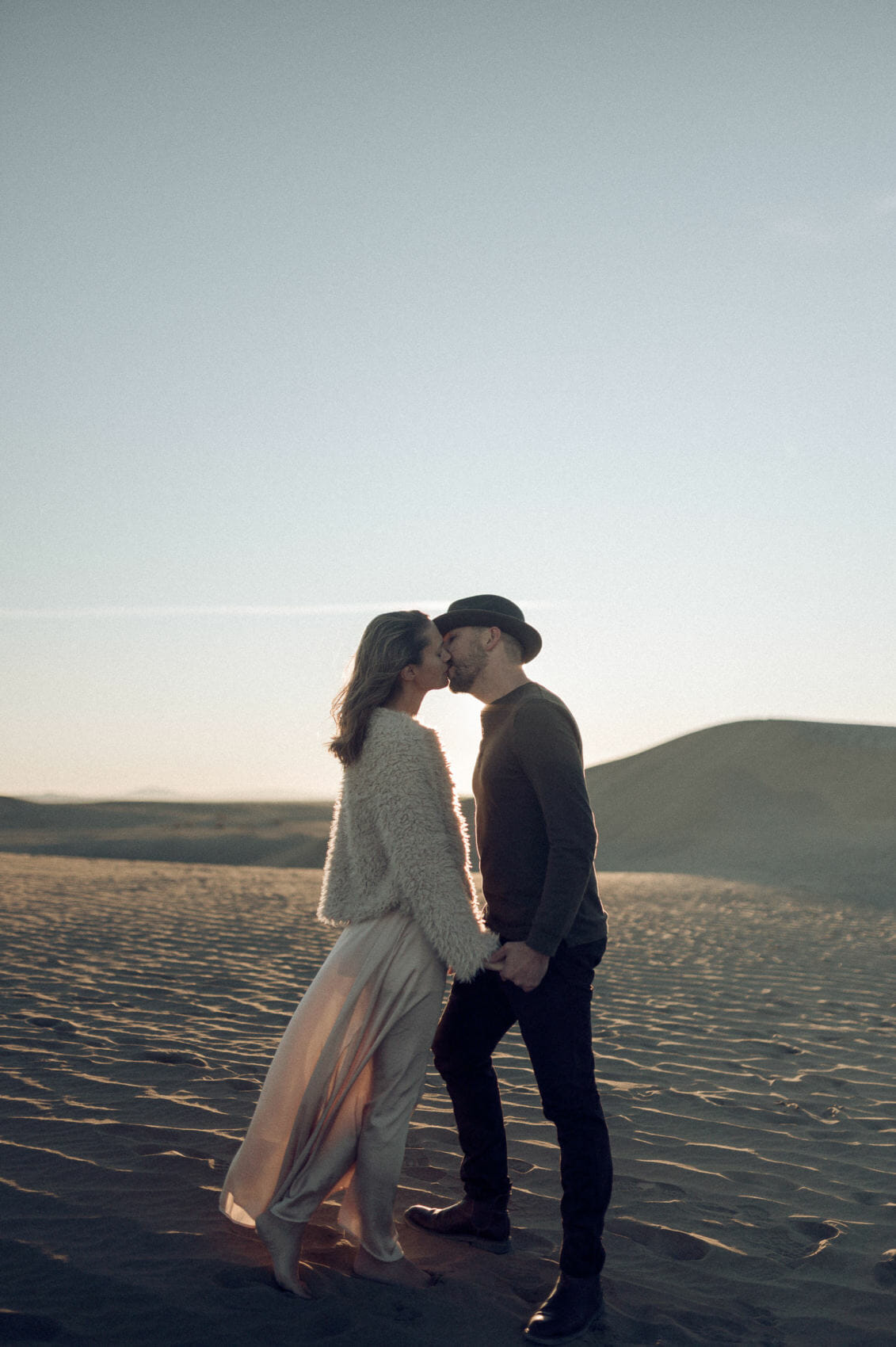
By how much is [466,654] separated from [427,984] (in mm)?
1164

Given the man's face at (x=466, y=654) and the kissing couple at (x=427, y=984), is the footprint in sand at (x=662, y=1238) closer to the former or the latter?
the kissing couple at (x=427, y=984)

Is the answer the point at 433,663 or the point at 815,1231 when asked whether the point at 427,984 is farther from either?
the point at 815,1231

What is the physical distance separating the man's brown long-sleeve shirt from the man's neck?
0.05 metres

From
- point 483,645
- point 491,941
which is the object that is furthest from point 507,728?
point 491,941

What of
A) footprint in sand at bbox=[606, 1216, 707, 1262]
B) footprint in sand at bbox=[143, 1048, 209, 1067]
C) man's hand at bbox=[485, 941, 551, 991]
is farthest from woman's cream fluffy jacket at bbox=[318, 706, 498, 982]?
footprint in sand at bbox=[143, 1048, 209, 1067]

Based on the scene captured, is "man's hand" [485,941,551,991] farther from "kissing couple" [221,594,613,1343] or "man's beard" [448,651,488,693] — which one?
"man's beard" [448,651,488,693]

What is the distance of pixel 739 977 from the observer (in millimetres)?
9023

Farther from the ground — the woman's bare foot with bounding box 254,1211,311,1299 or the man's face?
the man's face

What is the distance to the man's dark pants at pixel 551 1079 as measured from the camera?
2.95 metres

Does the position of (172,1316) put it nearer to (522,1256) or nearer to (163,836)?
(522,1256)

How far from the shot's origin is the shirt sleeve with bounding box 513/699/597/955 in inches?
119

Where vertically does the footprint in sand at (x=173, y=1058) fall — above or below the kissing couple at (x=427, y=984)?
below

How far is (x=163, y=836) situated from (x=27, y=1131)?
27.7 metres

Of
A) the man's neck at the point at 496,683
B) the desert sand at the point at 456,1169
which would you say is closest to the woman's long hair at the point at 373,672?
the man's neck at the point at 496,683
